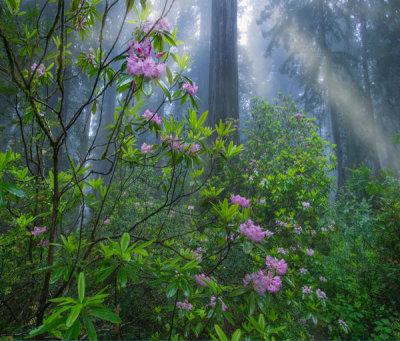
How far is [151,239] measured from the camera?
4.74 feet

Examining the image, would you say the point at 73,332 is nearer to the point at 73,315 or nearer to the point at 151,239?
the point at 73,315

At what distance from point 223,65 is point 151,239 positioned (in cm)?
424

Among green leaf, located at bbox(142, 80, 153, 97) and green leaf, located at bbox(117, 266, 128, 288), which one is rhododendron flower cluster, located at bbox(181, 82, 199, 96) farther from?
green leaf, located at bbox(117, 266, 128, 288)

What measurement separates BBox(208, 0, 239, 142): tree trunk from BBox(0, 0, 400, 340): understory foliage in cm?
138

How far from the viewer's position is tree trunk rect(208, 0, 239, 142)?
14.7 ft

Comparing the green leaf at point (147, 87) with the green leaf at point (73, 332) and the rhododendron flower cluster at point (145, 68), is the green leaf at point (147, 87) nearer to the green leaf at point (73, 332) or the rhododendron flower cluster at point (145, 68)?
the rhododendron flower cluster at point (145, 68)

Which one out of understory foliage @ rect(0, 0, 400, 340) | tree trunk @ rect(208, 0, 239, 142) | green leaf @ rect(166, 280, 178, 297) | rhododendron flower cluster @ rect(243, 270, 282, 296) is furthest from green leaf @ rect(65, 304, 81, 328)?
tree trunk @ rect(208, 0, 239, 142)

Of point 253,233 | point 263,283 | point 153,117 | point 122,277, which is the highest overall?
point 153,117

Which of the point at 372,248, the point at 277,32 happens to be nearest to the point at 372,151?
the point at 277,32

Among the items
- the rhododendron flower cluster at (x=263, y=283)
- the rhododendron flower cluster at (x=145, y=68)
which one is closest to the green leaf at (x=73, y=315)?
the rhododendron flower cluster at (x=263, y=283)

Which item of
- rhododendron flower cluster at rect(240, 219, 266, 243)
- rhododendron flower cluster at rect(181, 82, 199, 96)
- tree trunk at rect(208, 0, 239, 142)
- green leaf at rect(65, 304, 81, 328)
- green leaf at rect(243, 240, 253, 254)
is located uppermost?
tree trunk at rect(208, 0, 239, 142)

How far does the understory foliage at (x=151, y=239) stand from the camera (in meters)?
1.05

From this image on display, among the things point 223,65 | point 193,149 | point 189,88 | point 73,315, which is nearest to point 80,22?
point 189,88

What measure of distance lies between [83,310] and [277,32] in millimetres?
15938
